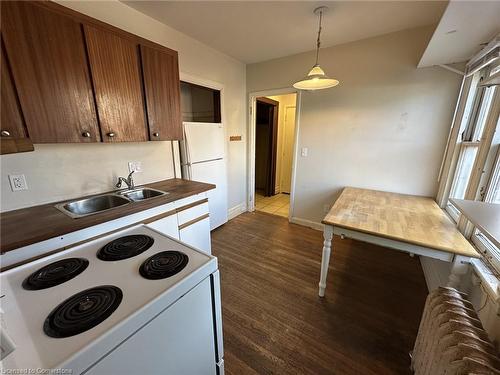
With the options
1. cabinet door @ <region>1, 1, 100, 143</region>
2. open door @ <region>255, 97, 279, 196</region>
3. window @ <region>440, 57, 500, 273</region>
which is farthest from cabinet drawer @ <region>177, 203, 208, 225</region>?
open door @ <region>255, 97, 279, 196</region>

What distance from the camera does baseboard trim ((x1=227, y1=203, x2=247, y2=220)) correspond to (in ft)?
11.7

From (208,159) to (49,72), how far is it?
171 centimetres

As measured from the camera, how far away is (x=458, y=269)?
1313 mm

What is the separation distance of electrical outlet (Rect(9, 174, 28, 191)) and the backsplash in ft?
0.05

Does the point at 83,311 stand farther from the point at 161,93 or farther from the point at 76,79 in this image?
the point at 161,93

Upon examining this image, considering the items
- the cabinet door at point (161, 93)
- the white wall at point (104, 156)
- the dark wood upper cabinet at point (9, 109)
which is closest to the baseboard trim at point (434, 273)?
the cabinet door at point (161, 93)

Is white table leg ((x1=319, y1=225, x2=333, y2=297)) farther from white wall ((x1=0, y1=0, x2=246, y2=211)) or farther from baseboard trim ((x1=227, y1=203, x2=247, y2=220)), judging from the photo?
baseboard trim ((x1=227, y1=203, x2=247, y2=220))

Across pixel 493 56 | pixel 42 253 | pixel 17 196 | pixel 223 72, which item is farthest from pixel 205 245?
pixel 493 56

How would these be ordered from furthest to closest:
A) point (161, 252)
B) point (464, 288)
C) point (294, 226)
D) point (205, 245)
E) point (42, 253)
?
1. point (294, 226)
2. point (205, 245)
3. point (464, 288)
4. point (42, 253)
5. point (161, 252)

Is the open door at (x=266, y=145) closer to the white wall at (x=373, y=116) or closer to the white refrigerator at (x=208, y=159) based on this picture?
the white wall at (x=373, y=116)

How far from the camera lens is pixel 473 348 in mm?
833

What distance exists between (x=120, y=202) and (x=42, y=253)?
0.73 m

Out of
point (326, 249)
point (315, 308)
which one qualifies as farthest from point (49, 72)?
point (315, 308)

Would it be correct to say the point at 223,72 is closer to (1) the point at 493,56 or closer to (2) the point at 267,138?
(2) the point at 267,138
